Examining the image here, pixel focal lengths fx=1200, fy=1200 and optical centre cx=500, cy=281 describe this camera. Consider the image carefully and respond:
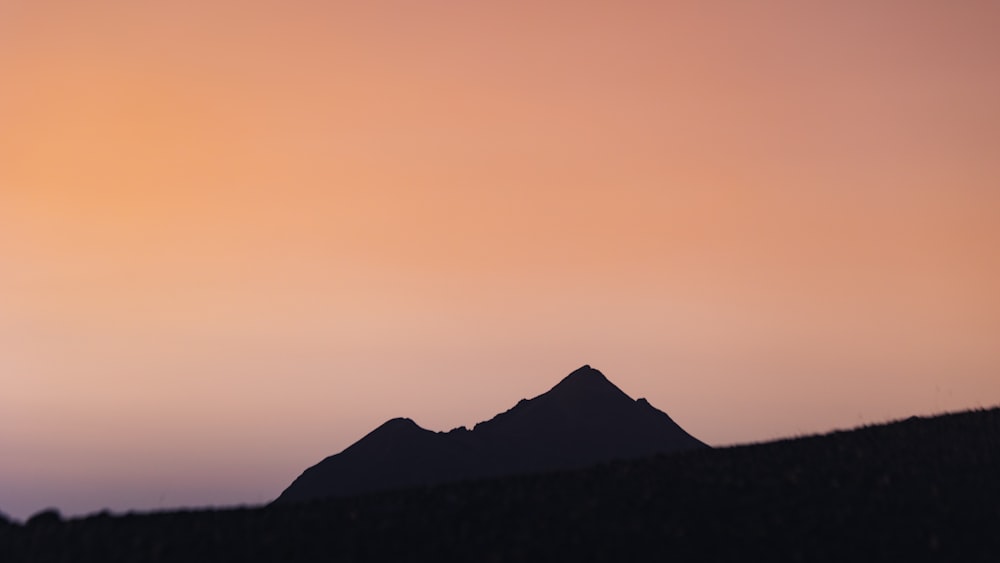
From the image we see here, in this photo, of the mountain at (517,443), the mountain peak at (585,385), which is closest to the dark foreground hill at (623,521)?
the mountain at (517,443)

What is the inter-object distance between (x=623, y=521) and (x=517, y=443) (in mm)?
67612

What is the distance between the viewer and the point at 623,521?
30.9m

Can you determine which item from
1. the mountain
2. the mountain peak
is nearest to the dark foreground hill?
the mountain

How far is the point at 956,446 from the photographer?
4016cm

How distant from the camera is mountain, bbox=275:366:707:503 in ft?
302

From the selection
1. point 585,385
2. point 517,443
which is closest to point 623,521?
point 517,443

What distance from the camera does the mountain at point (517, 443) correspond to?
9219 centimetres

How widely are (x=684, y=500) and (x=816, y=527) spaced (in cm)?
368

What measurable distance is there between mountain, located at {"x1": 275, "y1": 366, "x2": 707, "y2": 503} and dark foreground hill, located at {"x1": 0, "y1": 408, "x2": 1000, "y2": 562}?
174ft

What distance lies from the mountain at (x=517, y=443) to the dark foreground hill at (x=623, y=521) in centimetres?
5301

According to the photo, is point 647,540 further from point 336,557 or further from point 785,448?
point 785,448

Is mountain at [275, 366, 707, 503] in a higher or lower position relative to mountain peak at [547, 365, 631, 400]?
lower

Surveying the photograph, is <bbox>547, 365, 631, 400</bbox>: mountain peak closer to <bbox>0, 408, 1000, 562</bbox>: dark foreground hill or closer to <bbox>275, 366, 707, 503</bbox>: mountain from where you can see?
<bbox>275, 366, 707, 503</bbox>: mountain

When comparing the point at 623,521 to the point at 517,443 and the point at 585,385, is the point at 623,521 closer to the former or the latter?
the point at 517,443
